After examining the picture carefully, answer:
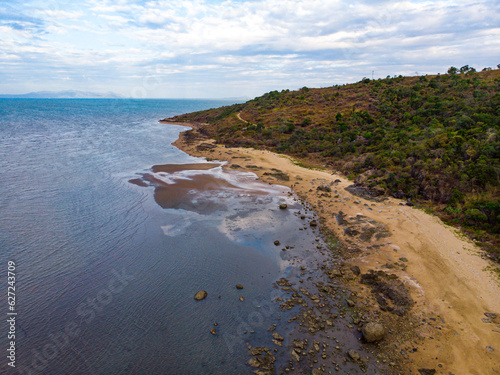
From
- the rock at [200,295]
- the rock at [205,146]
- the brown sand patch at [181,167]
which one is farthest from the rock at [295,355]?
the rock at [205,146]

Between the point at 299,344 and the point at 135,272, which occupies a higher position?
the point at 135,272

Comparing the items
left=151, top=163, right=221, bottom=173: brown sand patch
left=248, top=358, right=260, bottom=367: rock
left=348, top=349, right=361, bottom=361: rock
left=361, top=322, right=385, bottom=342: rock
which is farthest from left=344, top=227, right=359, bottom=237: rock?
left=151, top=163, right=221, bottom=173: brown sand patch

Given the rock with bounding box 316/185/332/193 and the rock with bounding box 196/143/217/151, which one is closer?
the rock with bounding box 316/185/332/193

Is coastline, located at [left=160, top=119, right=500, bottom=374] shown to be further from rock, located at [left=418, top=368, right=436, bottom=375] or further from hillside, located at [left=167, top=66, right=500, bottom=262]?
hillside, located at [left=167, top=66, right=500, bottom=262]

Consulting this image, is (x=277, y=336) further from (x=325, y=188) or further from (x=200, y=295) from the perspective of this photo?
(x=325, y=188)

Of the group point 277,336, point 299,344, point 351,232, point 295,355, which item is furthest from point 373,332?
point 351,232

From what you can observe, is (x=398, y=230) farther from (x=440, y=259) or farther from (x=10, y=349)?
(x=10, y=349)
